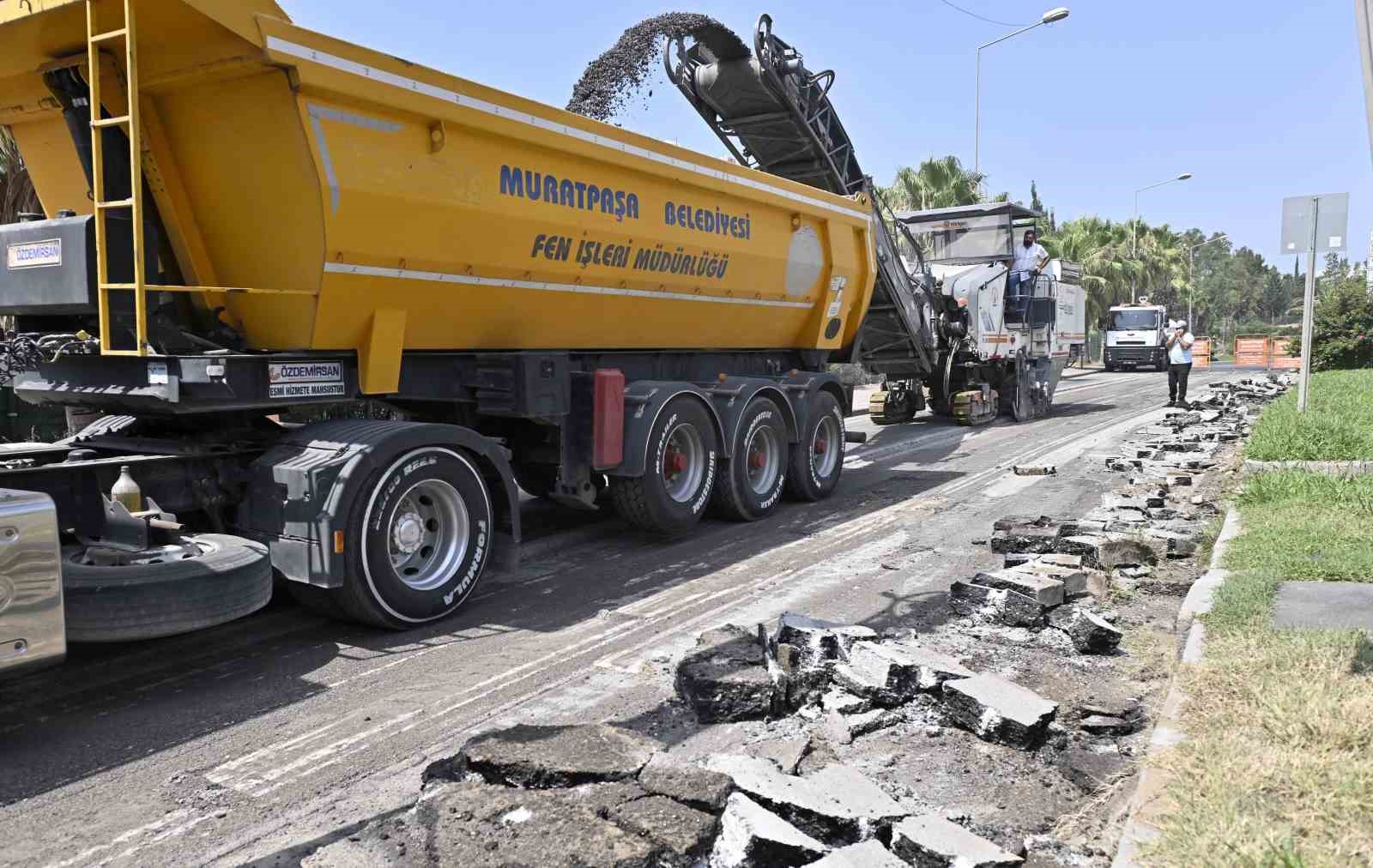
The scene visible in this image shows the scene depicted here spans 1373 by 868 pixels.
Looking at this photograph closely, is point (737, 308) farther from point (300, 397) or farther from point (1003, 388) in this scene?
point (1003, 388)

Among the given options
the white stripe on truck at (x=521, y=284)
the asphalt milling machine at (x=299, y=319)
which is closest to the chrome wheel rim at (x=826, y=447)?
the white stripe on truck at (x=521, y=284)

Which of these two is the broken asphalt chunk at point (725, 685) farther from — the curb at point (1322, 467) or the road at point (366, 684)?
the curb at point (1322, 467)

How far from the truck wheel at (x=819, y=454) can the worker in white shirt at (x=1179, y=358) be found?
11.3m

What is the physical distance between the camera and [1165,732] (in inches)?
147

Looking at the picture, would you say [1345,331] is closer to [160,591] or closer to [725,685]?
[725,685]

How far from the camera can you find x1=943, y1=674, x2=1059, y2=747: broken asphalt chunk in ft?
12.9

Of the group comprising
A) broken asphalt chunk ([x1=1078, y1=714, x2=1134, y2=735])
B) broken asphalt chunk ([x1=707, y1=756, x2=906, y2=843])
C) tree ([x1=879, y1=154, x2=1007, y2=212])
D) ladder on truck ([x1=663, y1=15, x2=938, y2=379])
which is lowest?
broken asphalt chunk ([x1=1078, y1=714, x2=1134, y2=735])

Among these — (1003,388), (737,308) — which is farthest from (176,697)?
(1003,388)

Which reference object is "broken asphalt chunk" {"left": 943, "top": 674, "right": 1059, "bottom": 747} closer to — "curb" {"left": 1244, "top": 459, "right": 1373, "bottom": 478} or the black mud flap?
the black mud flap

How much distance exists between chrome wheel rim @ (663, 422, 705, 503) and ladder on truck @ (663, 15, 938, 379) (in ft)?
13.9


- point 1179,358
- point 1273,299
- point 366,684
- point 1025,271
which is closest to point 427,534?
point 366,684

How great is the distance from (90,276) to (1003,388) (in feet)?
49.7

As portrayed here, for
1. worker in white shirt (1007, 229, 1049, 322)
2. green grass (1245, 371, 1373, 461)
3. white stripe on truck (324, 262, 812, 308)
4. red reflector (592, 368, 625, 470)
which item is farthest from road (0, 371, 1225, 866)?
worker in white shirt (1007, 229, 1049, 322)

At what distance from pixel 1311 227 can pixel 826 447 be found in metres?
Result: 6.57
